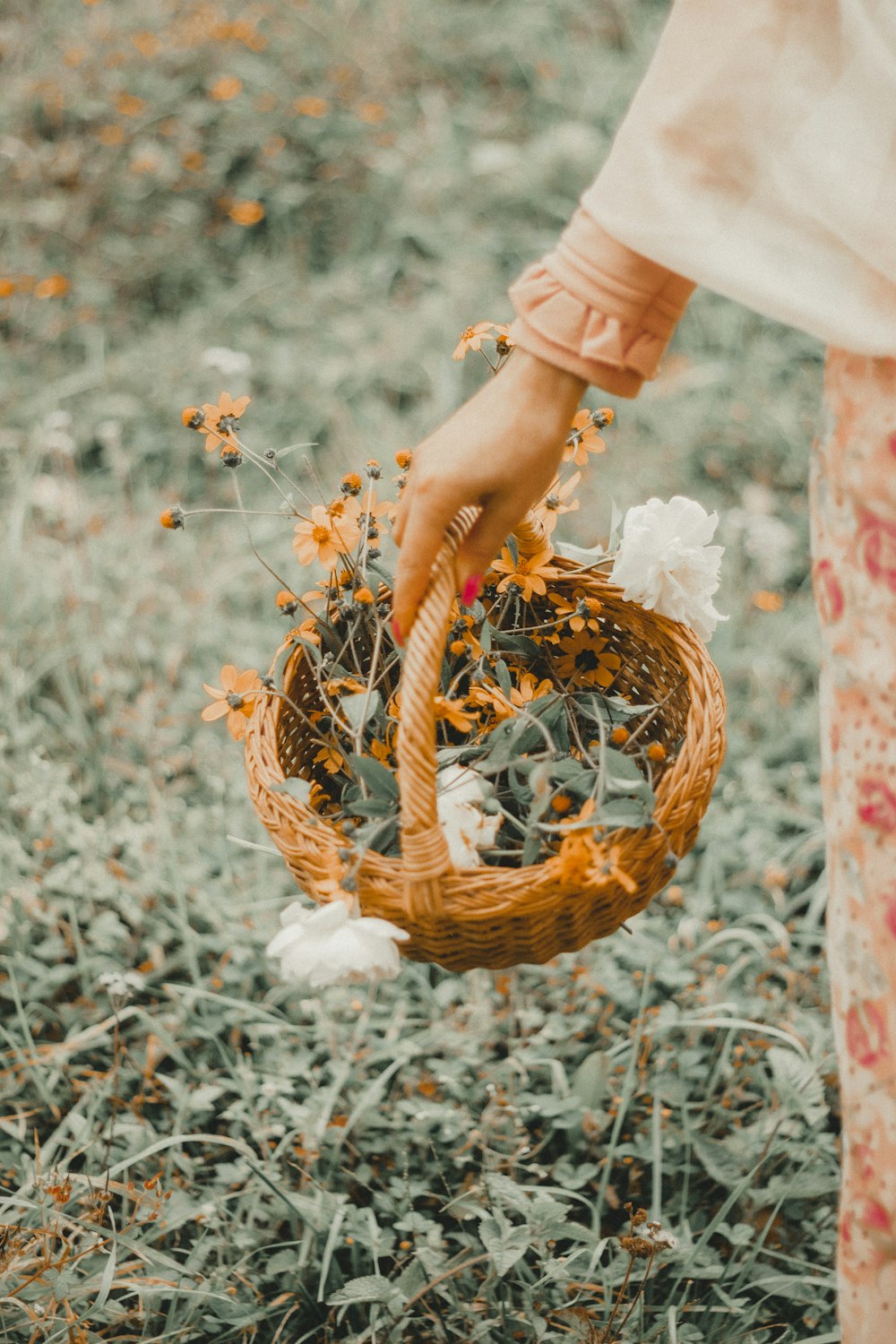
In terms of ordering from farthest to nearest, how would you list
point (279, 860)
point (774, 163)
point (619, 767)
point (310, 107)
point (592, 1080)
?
point (310, 107) → point (279, 860) → point (592, 1080) → point (619, 767) → point (774, 163)

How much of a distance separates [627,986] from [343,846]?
852 millimetres

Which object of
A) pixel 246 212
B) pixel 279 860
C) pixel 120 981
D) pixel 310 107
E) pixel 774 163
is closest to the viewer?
pixel 774 163

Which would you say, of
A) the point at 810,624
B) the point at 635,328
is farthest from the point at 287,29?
the point at 635,328

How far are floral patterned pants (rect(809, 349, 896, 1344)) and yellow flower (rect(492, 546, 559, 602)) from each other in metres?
0.38

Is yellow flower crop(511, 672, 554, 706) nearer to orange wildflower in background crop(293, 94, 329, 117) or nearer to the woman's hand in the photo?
the woman's hand

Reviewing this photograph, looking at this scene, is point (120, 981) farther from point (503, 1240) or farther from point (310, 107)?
point (310, 107)

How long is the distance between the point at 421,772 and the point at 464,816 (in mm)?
134

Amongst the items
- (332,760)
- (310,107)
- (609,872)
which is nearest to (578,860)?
(609,872)

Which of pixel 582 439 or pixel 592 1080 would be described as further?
pixel 592 1080

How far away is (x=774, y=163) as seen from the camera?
791 millimetres

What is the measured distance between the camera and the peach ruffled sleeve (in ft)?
2.80

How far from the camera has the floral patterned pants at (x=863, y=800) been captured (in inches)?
31.1

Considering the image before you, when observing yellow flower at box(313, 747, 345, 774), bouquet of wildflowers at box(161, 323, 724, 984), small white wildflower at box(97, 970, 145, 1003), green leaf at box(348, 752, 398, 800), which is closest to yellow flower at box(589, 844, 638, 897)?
bouquet of wildflowers at box(161, 323, 724, 984)

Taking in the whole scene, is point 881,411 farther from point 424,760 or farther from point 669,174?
point 424,760
